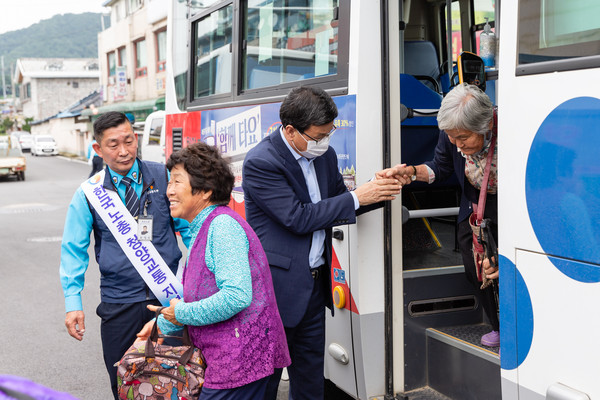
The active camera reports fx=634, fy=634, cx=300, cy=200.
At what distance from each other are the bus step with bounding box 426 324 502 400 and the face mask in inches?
47.2

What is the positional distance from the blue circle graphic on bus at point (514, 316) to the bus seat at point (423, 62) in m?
2.40

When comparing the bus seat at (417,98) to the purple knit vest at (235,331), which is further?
the bus seat at (417,98)

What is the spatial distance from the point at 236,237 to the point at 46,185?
70.4 ft

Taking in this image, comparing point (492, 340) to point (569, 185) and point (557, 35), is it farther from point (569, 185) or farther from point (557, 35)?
point (557, 35)

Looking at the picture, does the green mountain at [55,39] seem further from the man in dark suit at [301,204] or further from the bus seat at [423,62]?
the man in dark suit at [301,204]

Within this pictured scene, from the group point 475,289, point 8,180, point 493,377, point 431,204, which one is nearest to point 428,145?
point 431,204

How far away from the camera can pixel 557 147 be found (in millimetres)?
2148

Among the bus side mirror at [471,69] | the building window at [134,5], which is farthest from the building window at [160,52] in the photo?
the bus side mirror at [471,69]

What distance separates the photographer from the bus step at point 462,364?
299 centimetres

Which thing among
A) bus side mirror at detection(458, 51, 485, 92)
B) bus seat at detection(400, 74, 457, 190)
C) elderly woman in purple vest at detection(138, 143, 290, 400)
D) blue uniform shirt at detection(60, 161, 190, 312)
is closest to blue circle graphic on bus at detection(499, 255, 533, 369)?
elderly woman in purple vest at detection(138, 143, 290, 400)

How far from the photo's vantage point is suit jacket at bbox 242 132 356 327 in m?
2.90

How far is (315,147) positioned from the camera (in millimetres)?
2936

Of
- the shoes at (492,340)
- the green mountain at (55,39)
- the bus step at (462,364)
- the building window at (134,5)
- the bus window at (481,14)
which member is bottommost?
the bus step at (462,364)

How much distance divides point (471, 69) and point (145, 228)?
1787 mm
